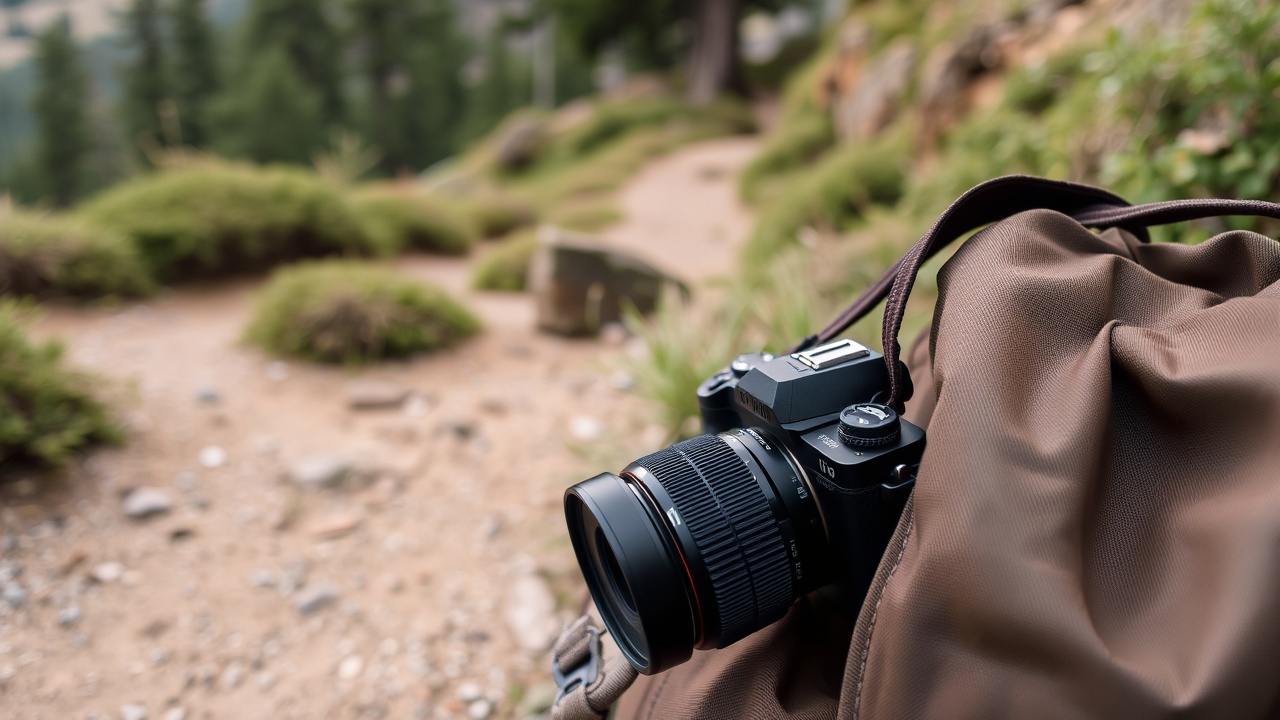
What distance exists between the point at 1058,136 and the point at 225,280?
15.5ft

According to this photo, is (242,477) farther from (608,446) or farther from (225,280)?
(225,280)

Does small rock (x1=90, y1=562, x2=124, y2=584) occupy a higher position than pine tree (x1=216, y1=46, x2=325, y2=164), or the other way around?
small rock (x1=90, y1=562, x2=124, y2=584)

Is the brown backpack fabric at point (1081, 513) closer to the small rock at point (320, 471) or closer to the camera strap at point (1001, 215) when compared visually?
the camera strap at point (1001, 215)

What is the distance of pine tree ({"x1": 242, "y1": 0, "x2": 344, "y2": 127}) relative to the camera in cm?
2658

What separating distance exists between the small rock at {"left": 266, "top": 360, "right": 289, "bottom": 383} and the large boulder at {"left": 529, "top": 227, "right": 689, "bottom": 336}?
1334 millimetres

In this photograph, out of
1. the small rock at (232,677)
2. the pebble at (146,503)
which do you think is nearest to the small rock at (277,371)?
the pebble at (146,503)

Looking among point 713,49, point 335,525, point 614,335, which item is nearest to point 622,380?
point 614,335

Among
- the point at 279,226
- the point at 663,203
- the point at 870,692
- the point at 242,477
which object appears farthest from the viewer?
the point at 663,203

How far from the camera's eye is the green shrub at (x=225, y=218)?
4.77 m

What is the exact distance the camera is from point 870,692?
833mm

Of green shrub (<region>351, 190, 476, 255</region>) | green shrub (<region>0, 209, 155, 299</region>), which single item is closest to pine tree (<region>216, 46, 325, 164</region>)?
green shrub (<region>351, 190, 476, 255</region>)

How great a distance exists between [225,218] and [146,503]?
3026 millimetres

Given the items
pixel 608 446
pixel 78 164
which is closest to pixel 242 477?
pixel 608 446

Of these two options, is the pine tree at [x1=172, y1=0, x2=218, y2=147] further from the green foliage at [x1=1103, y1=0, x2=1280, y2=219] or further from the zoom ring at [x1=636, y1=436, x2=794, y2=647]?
the zoom ring at [x1=636, y1=436, x2=794, y2=647]
